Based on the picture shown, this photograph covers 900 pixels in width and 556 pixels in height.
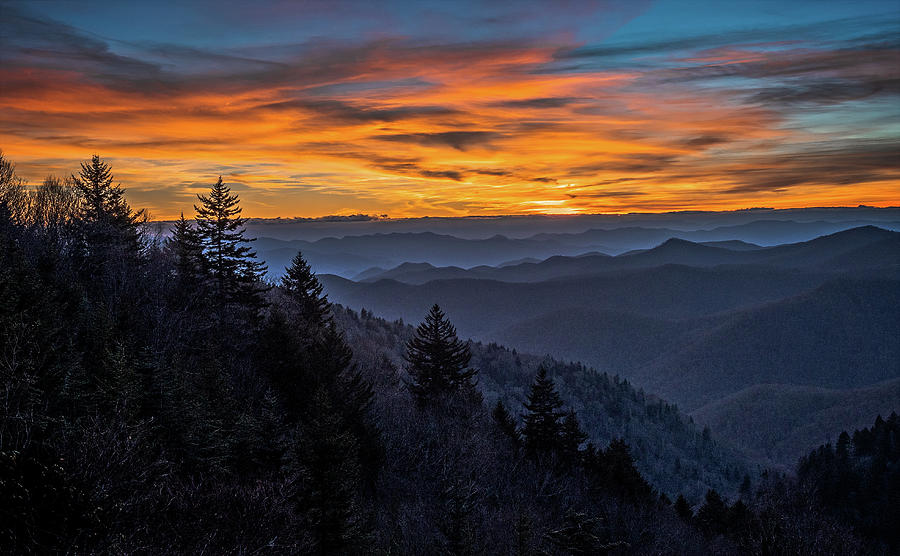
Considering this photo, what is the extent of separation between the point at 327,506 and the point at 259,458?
17.4 ft

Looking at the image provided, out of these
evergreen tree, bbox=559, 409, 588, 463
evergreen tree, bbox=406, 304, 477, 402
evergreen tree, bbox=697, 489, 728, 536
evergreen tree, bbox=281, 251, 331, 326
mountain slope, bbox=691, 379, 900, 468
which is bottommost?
mountain slope, bbox=691, 379, 900, 468

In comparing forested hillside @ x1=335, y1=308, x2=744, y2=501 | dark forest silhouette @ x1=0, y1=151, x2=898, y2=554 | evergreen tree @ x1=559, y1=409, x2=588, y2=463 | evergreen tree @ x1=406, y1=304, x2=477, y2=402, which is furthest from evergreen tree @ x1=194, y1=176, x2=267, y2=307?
forested hillside @ x1=335, y1=308, x2=744, y2=501

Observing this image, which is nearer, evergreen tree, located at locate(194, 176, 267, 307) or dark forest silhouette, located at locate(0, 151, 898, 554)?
dark forest silhouette, located at locate(0, 151, 898, 554)

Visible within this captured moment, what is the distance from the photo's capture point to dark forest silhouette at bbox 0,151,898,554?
44.7 ft

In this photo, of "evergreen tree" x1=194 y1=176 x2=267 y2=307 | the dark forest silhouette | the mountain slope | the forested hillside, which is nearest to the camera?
the dark forest silhouette

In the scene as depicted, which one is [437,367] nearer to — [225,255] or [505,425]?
[505,425]

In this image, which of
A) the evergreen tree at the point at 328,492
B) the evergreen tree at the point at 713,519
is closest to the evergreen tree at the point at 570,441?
the evergreen tree at the point at 713,519

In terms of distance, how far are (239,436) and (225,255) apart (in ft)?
61.7

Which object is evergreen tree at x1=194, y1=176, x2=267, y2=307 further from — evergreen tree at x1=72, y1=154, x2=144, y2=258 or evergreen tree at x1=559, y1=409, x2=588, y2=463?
evergreen tree at x1=559, y1=409, x2=588, y2=463

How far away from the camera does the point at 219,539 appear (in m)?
13.3

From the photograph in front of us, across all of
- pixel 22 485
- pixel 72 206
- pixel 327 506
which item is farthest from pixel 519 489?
pixel 72 206

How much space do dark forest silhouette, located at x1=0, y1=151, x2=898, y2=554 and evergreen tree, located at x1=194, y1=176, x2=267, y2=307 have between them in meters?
0.14

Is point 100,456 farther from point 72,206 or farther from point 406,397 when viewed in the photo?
point 72,206

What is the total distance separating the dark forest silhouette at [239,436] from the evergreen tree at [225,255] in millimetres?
141
